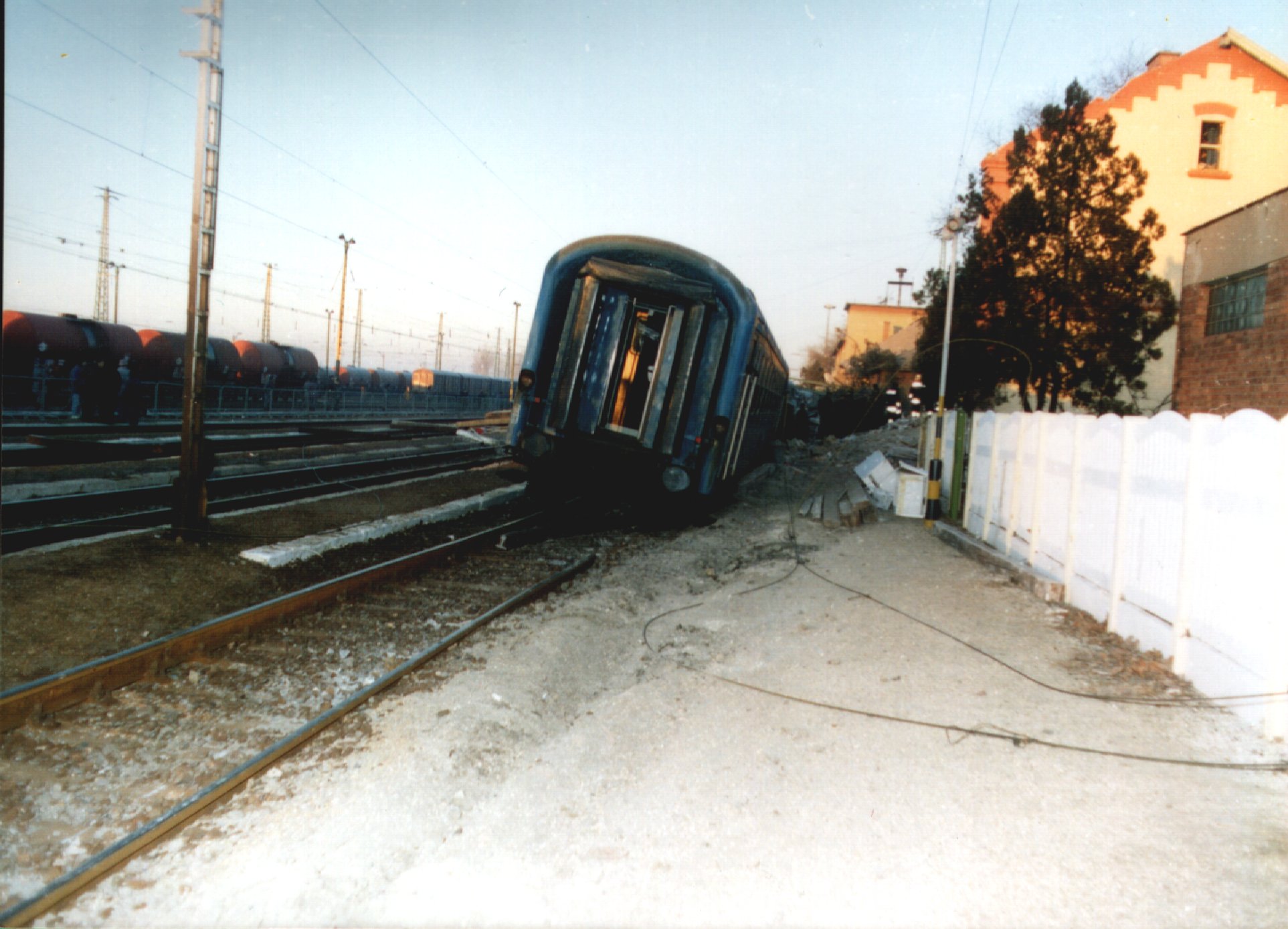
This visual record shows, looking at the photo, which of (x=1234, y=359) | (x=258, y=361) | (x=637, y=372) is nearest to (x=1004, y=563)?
(x=637, y=372)

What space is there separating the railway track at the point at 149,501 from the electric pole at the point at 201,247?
0.40 metres

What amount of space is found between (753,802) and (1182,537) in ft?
10.6

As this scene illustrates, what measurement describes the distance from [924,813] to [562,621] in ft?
11.7

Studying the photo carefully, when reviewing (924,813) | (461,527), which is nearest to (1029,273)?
(461,527)

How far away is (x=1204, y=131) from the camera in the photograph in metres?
22.0

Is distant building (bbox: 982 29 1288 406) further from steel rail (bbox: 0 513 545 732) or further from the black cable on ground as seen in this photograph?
steel rail (bbox: 0 513 545 732)

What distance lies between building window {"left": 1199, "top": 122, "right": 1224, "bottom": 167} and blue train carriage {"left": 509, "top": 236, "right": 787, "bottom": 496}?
20.0m

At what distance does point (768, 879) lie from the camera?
9.78ft

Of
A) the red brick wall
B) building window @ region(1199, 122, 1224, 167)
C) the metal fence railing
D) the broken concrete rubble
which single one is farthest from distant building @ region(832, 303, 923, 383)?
the broken concrete rubble

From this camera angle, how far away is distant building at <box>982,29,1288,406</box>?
21562 millimetres

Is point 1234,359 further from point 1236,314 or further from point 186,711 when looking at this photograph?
point 186,711

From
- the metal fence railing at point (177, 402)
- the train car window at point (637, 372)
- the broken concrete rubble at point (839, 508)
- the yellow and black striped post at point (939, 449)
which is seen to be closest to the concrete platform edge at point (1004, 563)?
the yellow and black striped post at point (939, 449)

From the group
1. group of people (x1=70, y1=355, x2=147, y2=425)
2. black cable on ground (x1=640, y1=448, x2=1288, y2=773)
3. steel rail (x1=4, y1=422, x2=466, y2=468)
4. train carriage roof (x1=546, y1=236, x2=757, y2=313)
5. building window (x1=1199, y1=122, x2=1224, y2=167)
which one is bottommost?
black cable on ground (x1=640, y1=448, x2=1288, y2=773)

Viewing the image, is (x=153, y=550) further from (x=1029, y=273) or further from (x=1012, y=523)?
(x=1029, y=273)
